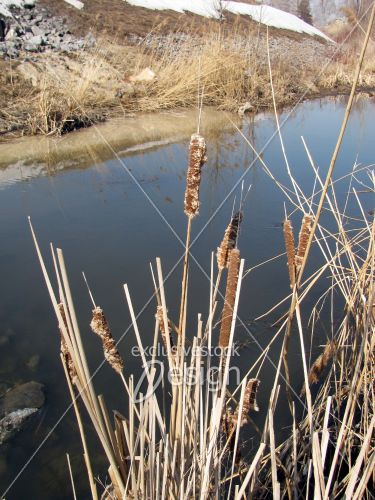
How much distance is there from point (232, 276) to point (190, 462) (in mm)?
417

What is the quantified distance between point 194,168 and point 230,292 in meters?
0.25

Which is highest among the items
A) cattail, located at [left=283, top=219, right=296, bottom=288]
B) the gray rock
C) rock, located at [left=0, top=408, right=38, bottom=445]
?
the gray rock

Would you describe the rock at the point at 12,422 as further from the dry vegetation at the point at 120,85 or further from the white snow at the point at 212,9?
the white snow at the point at 212,9

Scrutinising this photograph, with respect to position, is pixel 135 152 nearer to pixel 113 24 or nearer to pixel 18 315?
pixel 18 315

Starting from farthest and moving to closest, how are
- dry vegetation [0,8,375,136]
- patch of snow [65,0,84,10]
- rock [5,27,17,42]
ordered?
1. patch of snow [65,0,84,10]
2. rock [5,27,17,42]
3. dry vegetation [0,8,375,136]

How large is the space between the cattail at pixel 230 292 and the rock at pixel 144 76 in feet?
19.3

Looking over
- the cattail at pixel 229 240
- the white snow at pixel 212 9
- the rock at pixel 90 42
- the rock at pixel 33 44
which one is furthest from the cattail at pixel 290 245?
the white snow at pixel 212 9

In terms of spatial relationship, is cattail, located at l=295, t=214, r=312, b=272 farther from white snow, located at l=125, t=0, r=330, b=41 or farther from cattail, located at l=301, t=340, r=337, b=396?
white snow, located at l=125, t=0, r=330, b=41

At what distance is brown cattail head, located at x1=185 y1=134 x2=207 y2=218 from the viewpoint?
69 centimetres

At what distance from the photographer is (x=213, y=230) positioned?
2.60m

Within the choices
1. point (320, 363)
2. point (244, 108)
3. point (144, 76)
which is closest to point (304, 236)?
point (320, 363)

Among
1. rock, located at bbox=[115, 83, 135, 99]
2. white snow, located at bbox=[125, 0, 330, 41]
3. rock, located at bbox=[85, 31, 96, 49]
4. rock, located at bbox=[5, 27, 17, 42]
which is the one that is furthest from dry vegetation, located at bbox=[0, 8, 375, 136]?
white snow, located at bbox=[125, 0, 330, 41]

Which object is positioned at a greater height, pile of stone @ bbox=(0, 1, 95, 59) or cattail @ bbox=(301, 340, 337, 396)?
pile of stone @ bbox=(0, 1, 95, 59)

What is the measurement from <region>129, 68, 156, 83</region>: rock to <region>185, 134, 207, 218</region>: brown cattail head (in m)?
5.92
